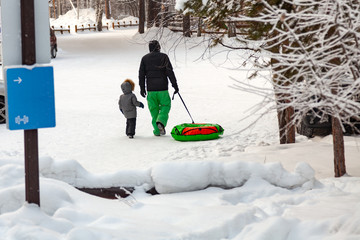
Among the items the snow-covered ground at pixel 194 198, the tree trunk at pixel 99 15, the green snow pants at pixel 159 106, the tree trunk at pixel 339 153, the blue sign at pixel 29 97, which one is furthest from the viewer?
the tree trunk at pixel 99 15

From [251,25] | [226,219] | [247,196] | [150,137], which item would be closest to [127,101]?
[150,137]

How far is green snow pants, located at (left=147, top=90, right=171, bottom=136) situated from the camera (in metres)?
12.1

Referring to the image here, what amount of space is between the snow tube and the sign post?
6.53 metres

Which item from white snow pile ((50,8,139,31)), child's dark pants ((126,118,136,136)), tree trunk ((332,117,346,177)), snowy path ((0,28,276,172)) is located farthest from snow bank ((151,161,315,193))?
white snow pile ((50,8,139,31))

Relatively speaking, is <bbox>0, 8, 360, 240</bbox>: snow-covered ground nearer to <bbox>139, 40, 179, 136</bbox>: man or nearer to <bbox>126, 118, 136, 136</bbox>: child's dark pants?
<bbox>126, 118, 136, 136</bbox>: child's dark pants

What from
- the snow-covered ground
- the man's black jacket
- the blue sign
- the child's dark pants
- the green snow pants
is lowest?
the child's dark pants

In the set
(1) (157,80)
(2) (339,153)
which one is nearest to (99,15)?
(1) (157,80)

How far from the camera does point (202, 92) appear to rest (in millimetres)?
19172

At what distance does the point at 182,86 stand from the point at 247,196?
590 inches

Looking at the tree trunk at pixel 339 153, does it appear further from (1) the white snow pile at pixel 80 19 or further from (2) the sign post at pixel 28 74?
(1) the white snow pile at pixel 80 19

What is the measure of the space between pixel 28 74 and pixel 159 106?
24.8 ft

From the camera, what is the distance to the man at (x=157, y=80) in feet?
39.6

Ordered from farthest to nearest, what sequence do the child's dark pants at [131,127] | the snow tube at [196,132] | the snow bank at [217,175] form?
the child's dark pants at [131,127] < the snow tube at [196,132] < the snow bank at [217,175]

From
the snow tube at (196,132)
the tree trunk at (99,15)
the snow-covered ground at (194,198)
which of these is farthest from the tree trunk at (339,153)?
the tree trunk at (99,15)
